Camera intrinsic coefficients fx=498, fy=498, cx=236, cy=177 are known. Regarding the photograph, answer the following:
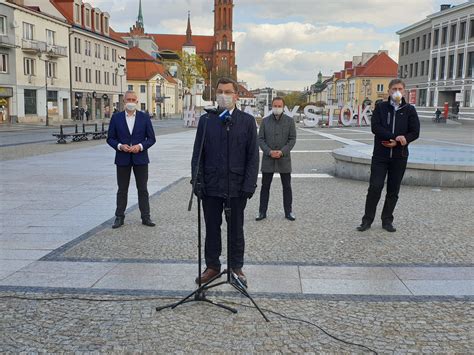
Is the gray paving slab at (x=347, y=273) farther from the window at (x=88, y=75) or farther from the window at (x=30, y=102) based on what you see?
the window at (x=88, y=75)

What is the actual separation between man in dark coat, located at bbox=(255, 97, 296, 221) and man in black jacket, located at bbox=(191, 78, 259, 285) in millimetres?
3230

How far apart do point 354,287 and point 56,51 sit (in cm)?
5373

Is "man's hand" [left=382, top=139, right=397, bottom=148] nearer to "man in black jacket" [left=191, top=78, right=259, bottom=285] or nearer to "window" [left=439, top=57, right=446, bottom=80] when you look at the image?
"man in black jacket" [left=191, top=78, right=259, bottom=285]

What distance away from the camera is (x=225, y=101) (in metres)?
4.89

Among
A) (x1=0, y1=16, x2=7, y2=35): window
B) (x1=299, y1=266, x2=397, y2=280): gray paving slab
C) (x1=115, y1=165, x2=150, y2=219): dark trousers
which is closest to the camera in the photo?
(x1=299, y1=266, x2=397, y2=280): gray paving slab

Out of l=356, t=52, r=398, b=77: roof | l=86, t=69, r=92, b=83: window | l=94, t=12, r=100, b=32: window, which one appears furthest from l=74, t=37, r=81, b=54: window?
l=356, t=52, r=398, b=77: roof

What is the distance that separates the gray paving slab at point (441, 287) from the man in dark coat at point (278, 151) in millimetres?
3238

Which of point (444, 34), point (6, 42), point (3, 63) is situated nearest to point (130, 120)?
point (6, 42)

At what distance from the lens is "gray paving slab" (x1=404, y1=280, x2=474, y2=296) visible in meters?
5.02

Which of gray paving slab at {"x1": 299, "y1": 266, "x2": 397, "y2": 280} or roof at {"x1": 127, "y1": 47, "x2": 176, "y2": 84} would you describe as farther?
roof at {"x1": 127, "y1": 47, "x2": 176, "y2": 84}

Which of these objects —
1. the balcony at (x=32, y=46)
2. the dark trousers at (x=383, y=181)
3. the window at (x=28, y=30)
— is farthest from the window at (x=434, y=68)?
the dark trousers at (x=383, y=181)

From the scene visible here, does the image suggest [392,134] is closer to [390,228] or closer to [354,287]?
[390,228]

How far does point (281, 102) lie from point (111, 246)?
11.5 ft

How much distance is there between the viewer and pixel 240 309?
A: 4602 mm
